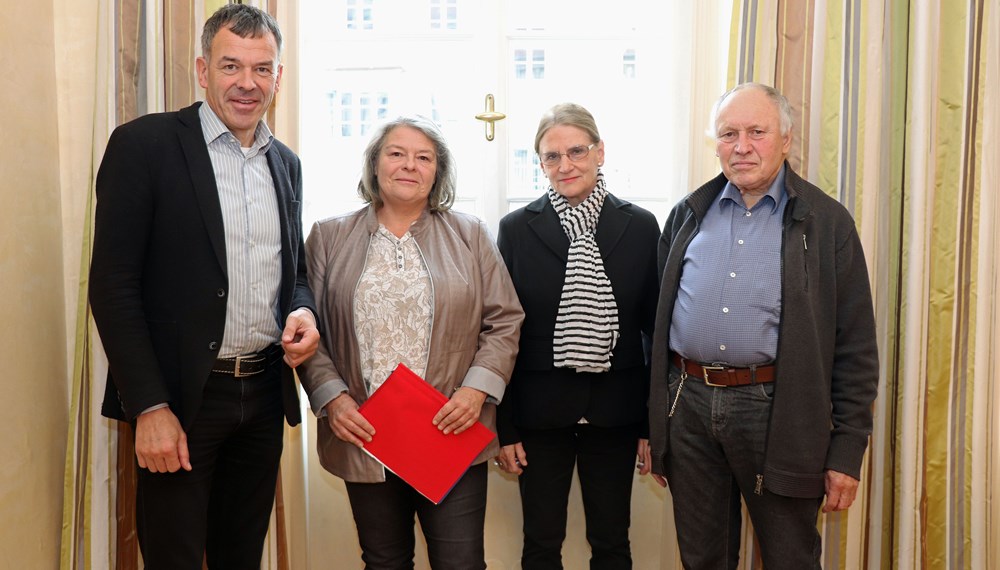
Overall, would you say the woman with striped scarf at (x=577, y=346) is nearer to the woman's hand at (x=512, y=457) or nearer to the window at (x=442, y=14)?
the woman's hand at (x=512, y=457)

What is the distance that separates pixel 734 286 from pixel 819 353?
9.7 inches

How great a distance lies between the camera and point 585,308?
194 cm

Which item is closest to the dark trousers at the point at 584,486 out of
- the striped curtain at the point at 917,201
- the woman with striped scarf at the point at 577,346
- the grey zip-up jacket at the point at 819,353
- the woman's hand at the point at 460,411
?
the woman with striped scarf at the point at 577,346

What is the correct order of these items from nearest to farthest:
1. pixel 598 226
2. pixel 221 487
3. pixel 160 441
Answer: pixel 160 441 < pixel 221 487 < pixel 598 226

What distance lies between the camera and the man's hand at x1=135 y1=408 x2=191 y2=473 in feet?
4.81

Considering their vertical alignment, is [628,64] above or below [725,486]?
above

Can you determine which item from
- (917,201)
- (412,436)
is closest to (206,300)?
(412,436)

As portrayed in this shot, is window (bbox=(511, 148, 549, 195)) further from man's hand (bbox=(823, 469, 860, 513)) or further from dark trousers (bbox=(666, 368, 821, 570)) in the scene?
man's hand (bbox=(823, 469, 860, 513))

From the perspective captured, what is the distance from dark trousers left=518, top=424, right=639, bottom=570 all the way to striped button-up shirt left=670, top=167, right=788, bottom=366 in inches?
15.0

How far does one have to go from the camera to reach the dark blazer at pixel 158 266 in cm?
144

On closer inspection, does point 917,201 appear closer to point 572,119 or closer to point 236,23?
point 572,119

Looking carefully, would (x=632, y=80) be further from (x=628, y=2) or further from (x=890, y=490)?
(x=890, y=490)

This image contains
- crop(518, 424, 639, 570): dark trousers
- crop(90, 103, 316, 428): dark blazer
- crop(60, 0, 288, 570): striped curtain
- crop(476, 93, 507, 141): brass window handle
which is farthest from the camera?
crop(476, 93, 507, 141): brass window handle

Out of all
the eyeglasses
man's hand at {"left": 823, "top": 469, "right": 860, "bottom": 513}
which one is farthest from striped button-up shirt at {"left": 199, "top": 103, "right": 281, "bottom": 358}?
man's hand at {"left": 823, "top": 469, "right": 860, "bottom": 513}
